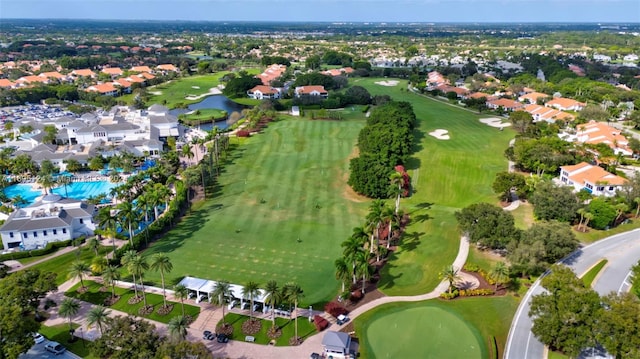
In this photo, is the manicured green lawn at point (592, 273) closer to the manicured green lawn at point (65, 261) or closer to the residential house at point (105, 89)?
the manicured green lawn at point (65, 261)

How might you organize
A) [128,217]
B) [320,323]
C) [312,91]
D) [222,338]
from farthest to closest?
[312,91]
[128,217]
[320,323]
[222,338]

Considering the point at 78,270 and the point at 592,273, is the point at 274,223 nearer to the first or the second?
the point at 78,270

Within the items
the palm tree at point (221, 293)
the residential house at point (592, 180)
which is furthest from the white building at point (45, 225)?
the residential house at point (592, 180)

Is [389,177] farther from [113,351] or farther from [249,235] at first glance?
[113,351]

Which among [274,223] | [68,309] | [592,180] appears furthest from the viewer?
[592,180]

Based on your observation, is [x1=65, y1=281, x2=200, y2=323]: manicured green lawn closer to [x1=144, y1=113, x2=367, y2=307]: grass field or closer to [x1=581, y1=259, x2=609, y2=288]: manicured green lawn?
[x1=144, y1=113, x2=367, y2=307]: grass field

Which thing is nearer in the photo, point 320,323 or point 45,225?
point 320,323

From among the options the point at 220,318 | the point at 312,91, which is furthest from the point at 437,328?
the point at 312,91
